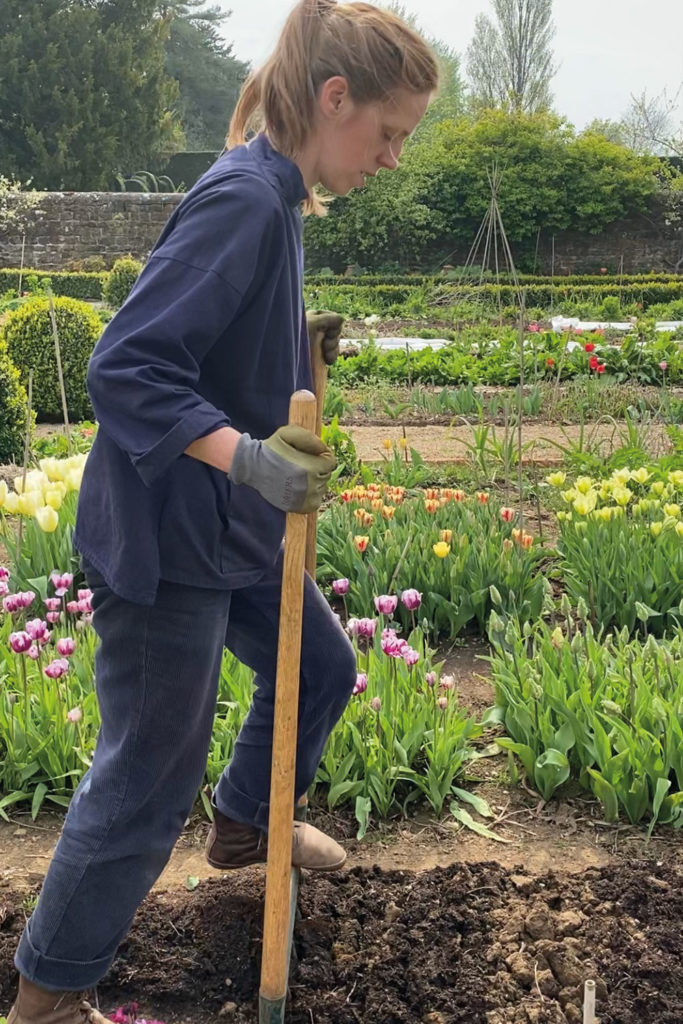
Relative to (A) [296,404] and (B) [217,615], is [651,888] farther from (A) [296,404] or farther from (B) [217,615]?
(A) [296,404]

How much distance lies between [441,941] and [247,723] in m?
0.52

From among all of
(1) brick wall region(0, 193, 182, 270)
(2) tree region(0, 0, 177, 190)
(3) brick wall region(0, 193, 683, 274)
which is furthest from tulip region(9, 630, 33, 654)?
(2) tree region(0, 0, 177, 190)

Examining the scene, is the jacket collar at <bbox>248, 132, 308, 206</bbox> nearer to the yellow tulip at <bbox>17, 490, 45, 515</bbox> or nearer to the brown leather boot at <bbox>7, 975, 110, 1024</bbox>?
the brown leather boot at <bbox>7, 975, 110, 1024</bbox>

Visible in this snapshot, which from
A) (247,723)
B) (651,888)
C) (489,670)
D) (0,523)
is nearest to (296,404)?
(247,723)

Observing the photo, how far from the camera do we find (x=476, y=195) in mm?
21062

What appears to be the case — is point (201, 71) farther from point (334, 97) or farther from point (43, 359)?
point (334, 97)

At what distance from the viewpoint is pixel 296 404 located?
1339mm

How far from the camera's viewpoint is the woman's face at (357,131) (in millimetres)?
1486

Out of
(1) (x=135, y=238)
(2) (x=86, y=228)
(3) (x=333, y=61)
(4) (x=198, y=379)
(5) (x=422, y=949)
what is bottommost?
(5) (x=422, y=949)

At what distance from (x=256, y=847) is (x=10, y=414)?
4.29 metres

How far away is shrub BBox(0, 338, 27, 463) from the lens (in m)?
5.68

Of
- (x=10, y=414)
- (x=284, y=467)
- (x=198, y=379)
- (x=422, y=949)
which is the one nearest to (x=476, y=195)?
(x=10, y=414)

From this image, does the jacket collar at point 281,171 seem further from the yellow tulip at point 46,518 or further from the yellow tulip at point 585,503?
the yellow tulip at point 585,503

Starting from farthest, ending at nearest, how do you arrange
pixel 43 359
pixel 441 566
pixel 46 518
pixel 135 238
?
pixel 135 238 < pixel 43 359 < pixel 441 566 < pixel 46 518
